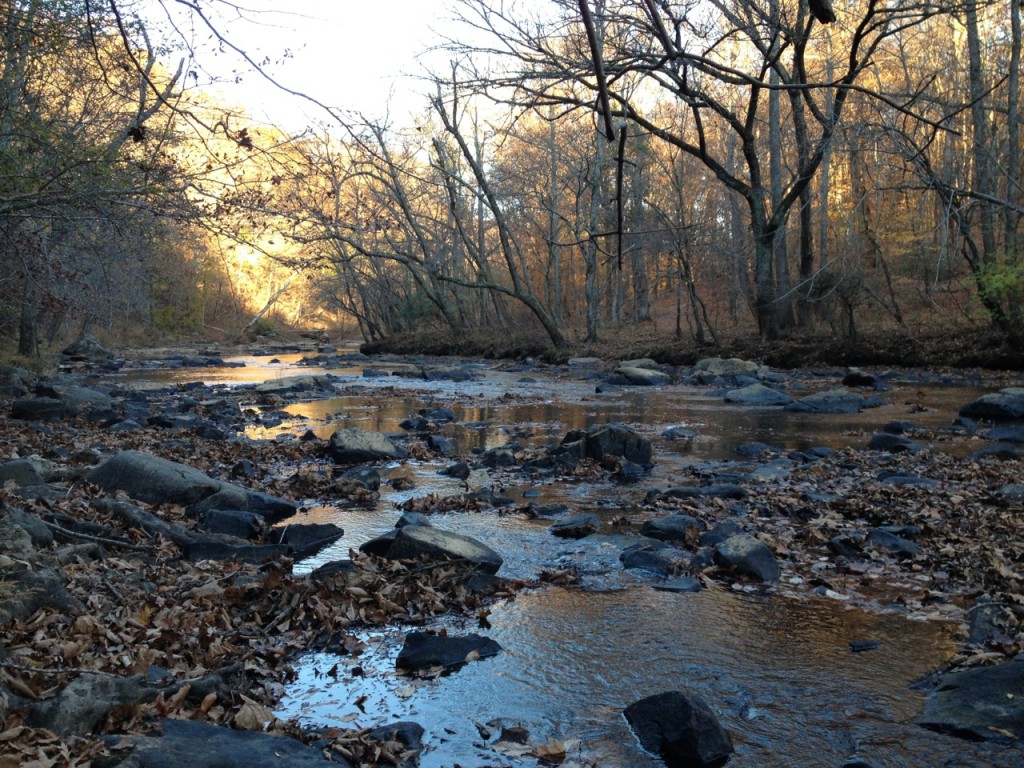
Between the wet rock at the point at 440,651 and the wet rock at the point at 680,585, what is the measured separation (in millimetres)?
1424

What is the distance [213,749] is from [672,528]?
4.36m

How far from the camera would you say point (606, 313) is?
49.0 meters

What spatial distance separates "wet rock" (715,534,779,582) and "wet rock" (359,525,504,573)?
159cm

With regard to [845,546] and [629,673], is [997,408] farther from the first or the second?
[629,673]

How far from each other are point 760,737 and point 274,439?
31.7 ft

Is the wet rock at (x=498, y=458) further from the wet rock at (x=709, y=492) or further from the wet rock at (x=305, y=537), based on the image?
the wet rock at (x=305, y=537)

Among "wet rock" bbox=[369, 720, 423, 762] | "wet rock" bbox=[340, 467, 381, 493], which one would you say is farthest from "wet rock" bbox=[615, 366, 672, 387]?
"wet rock" bbox=[369, 720, 423, 762]

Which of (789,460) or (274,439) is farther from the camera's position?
(274,439)

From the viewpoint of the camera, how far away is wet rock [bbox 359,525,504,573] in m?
5.78

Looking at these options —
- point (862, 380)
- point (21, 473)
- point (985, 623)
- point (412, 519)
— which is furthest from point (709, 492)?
point (862, 380)

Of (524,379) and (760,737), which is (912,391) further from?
(760,737)

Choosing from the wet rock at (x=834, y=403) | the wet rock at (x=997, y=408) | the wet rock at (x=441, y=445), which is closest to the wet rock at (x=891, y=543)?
the wet rock at (x=441, y=445)

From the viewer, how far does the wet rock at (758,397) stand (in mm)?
16047

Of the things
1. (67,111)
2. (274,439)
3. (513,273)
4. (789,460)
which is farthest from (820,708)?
(513,273)
